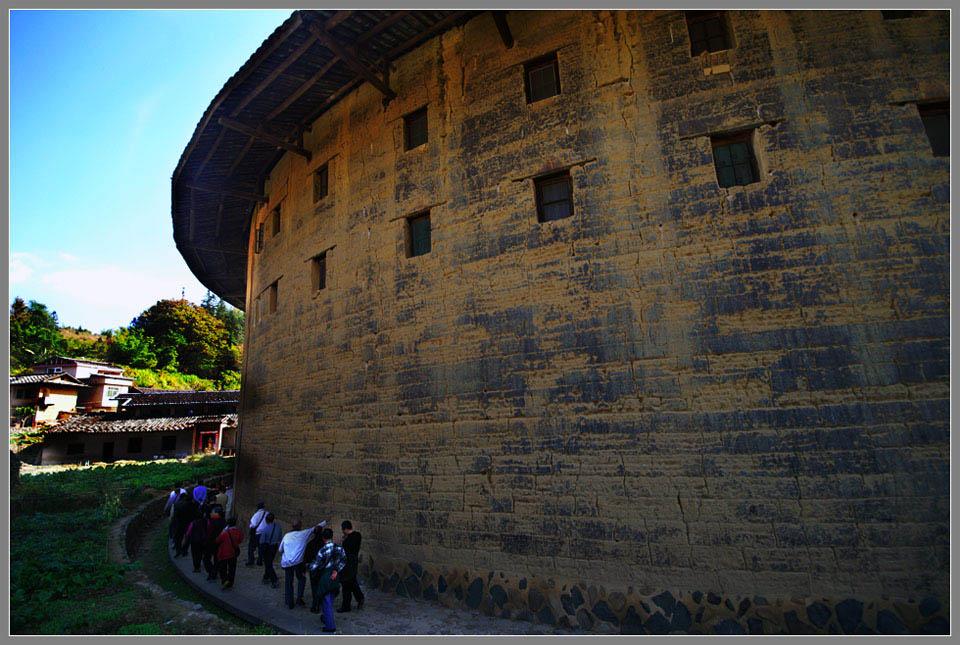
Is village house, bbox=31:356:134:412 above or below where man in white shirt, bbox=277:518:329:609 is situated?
above

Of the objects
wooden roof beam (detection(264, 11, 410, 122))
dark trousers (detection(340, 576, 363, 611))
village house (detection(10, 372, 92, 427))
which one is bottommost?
dark trousers (detection(340, 576, 363, 611))

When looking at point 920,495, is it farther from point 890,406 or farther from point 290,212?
point 290,212

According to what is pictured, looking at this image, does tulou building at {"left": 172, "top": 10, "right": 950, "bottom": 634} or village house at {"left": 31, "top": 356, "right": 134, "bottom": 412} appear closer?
tulou building at {"left": 172, "top": 10, "right": 950, "bottom": 634}

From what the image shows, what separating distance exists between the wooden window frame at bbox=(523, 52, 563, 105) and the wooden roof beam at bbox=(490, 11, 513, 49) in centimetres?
56

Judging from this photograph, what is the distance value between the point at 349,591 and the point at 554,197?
7.10 m

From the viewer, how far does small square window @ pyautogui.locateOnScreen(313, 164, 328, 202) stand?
11430 mm

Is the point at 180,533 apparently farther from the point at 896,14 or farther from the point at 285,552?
the point at 896,14

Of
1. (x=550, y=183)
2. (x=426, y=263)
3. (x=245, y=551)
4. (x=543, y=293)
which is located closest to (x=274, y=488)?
(x=245, y=551)

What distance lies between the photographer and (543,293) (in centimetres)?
739

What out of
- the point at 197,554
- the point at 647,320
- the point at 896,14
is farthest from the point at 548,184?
the point at 197,554

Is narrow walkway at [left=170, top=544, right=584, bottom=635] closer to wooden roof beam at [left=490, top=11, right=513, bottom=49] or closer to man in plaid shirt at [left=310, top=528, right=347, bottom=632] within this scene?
man in plaid shirt at [left=310, top=528, right=347, bottom=632]

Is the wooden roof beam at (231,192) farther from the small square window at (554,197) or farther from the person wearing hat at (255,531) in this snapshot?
the small square window at (554,197)

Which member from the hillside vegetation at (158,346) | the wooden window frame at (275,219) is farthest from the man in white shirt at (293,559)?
the hillside vegetation at (158,346)

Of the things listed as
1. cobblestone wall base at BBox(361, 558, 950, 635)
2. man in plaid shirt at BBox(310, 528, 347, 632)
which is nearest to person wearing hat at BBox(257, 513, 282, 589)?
man in plaid shirt at BBox(310, 528, 347, 632)
